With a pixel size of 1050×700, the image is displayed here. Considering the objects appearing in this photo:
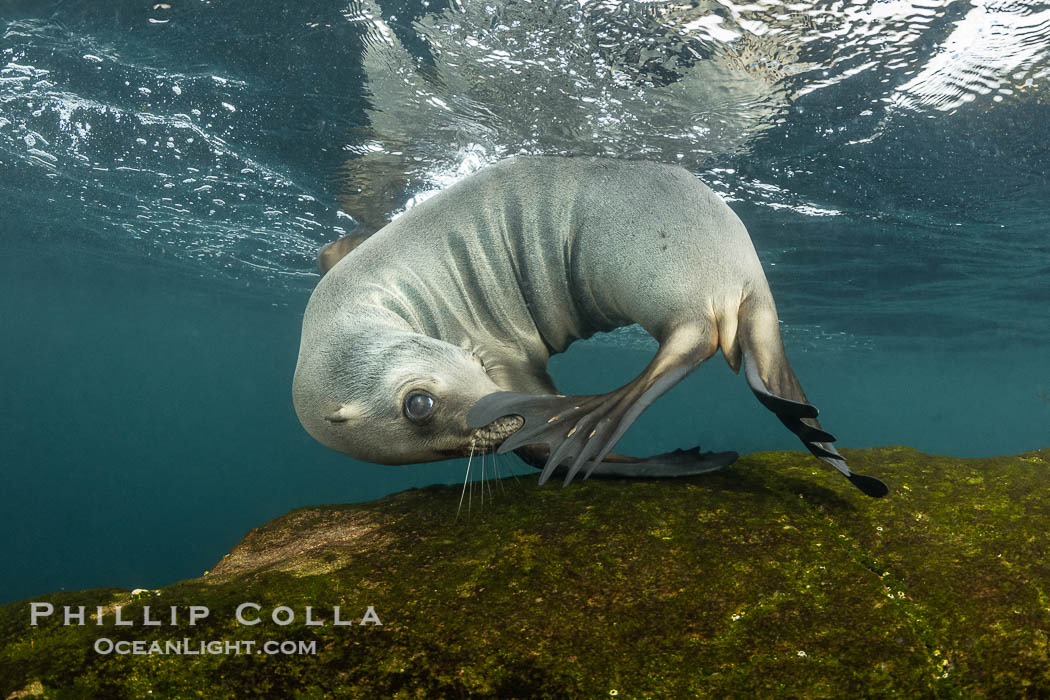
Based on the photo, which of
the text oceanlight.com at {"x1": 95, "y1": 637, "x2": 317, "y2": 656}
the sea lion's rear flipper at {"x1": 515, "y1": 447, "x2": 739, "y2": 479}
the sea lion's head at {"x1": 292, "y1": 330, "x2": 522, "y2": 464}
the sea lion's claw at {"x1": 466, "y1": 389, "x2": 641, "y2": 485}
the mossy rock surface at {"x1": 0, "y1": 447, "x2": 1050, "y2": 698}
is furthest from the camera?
the sea lion's head at {"x1": 292, "y1": 330, "x2": 522, "y2": 464}

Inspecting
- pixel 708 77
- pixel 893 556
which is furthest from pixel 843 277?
pixel 893 556

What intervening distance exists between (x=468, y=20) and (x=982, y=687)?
5.77m

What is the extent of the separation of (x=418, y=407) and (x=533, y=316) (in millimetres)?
1184

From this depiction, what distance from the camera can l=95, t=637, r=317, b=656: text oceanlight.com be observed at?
155 centimetres

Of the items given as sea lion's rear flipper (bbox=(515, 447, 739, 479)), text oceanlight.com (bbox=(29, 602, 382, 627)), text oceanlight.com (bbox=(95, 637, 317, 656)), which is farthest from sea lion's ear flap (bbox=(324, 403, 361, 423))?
text oceanlight.com (bbox=(95, 637, 317, 656))

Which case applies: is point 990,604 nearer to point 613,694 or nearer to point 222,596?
point 613,694

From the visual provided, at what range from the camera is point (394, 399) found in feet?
9.25

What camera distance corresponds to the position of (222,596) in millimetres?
1835

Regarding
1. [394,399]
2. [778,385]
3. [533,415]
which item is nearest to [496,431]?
[533,415]

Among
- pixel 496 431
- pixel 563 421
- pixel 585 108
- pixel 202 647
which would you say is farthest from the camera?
pixel 585 108

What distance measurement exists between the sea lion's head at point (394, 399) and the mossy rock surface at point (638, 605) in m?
0.46

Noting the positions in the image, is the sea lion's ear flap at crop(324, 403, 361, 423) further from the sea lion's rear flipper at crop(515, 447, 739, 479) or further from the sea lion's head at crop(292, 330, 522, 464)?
the sea lion's rear flipper at crop(515, 447, 739, 479)

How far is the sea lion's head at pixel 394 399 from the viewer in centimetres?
282

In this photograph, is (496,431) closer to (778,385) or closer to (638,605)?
(638,605)
